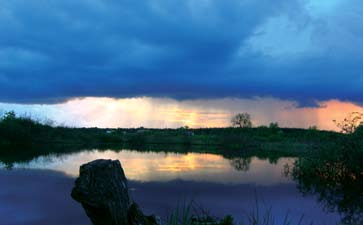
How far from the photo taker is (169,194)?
16.9m

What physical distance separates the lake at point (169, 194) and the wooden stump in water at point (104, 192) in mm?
3877

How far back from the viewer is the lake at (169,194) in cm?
1259

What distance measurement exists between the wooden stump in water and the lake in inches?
153

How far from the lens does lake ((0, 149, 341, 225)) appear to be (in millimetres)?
12594

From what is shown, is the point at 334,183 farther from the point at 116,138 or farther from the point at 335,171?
the point at 116,138

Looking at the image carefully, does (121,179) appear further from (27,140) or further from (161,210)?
(27,140)

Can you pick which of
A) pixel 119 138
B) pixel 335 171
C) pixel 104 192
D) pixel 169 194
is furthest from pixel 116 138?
pixel 104 192

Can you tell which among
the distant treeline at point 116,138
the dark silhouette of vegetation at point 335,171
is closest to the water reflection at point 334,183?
the dark silhouette of vegetation at point 335,171

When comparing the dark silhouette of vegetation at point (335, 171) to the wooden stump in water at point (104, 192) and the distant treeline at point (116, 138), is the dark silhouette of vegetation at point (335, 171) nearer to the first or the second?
the wooden stump in water at point (104, 192)

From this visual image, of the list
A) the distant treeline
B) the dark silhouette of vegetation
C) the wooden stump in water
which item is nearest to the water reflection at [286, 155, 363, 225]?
the dark silhouette of vegetation

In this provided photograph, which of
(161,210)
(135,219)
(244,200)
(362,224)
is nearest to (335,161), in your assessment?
(244,200)

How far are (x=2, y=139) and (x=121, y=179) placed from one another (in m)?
56.7

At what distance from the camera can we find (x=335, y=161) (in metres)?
24.2

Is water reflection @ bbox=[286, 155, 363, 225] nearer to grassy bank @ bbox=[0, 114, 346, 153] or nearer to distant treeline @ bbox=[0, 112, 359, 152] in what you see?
distant treeline @ bbox=[0, 112, 359, 152]
